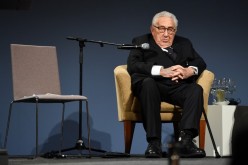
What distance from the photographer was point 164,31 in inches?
153

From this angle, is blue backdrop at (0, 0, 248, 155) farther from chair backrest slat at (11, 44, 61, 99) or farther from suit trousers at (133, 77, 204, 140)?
suit trousers at (133, 77, 204, 140)

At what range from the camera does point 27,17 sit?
473cm

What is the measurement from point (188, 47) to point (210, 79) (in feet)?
1.02

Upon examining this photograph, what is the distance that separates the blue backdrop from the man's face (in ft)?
3.51

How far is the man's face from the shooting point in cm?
388

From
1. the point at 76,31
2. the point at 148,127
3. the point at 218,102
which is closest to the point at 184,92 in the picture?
the point at 148,127

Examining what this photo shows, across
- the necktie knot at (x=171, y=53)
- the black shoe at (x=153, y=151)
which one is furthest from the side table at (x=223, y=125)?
the black shoe at (x=153, y=151)

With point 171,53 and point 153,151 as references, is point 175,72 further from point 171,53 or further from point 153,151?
point 153,151

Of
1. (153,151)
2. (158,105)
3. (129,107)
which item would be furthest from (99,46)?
(153,151)

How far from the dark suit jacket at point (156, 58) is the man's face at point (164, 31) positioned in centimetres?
6

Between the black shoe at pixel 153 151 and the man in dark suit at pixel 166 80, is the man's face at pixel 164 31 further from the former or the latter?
the black shoe at pixel 153 151

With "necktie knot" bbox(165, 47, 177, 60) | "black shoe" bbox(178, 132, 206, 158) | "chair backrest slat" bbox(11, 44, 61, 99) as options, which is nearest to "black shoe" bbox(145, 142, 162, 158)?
"black shoe" bbox(178, 132, 206, 158)

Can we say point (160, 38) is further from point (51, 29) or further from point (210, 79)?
point (51, 29)

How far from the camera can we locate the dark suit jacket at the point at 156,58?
3.68m
